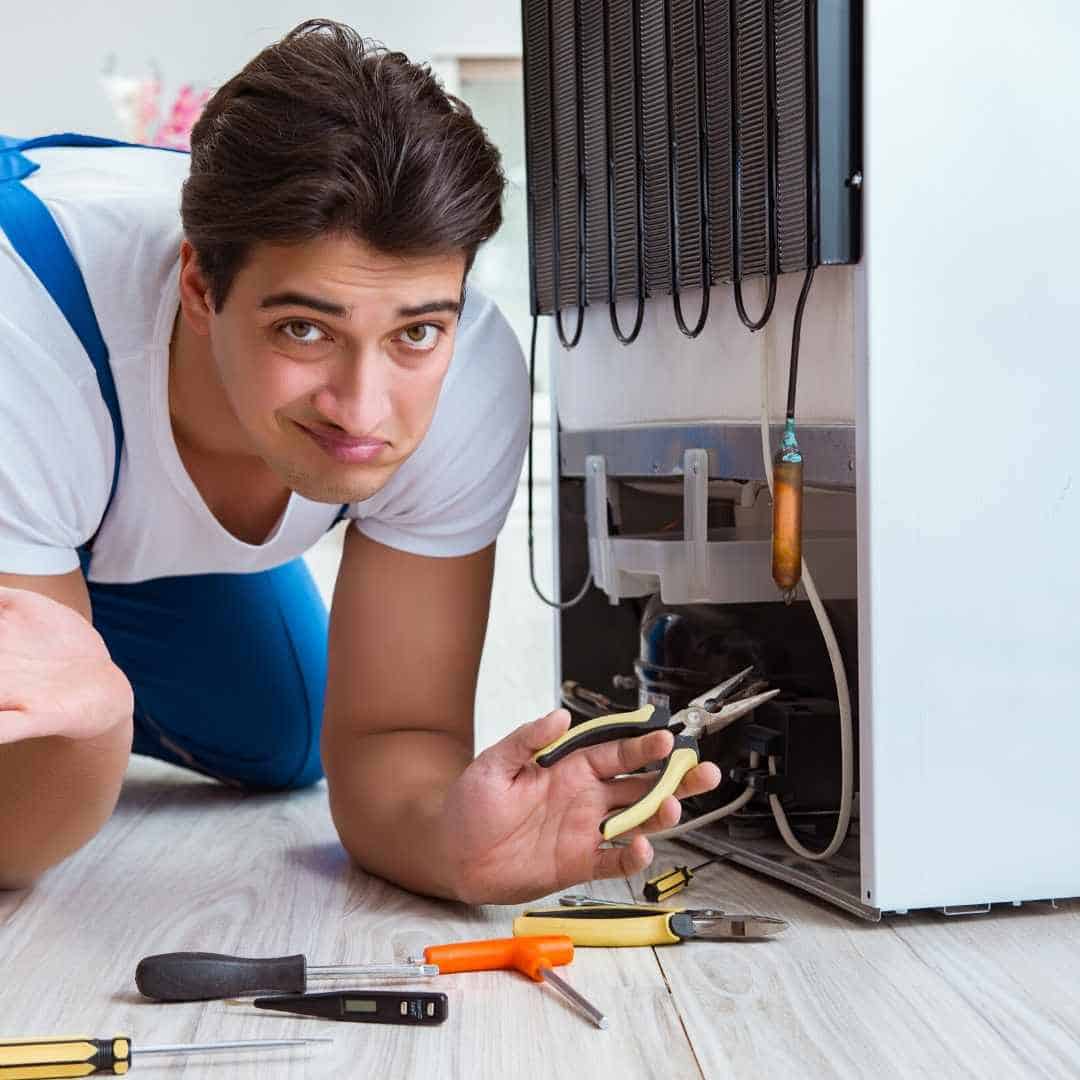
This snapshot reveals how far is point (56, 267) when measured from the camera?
3.95 ft

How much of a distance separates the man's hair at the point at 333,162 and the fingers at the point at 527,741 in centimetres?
34

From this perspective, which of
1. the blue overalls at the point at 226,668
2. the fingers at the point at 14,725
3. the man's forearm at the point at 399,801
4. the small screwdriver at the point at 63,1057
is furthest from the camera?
the blue overalls at the point at 226,668

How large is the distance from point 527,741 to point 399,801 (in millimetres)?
249

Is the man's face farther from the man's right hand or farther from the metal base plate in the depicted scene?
the metal base plate

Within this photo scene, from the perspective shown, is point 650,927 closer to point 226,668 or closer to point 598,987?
point 598,987

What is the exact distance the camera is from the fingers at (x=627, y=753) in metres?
0.97

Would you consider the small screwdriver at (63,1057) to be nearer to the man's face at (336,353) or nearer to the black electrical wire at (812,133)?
the man's face at (336,353)

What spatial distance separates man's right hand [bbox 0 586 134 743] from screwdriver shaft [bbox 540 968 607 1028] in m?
0.34

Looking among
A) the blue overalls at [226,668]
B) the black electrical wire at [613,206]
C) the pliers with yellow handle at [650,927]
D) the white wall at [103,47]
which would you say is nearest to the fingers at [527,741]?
the pliers with yellow handle at [650,927]

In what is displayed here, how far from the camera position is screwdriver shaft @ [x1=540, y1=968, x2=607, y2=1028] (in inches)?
35.1

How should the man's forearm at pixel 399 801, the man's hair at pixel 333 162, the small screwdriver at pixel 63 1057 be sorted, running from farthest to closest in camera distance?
1. the man's forearm at pixel 399 801
2. the man's hair at pixel 333 162
3. the small screwdriver at pixel 63 1057

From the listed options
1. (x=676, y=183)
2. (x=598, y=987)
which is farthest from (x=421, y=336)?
(x=598, y=987)

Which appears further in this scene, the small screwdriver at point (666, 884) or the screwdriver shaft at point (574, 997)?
the small screwdriver at point (666, 884)

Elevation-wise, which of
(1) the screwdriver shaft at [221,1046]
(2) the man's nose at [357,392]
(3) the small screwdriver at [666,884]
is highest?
(2) the man's nose at [357,392]
